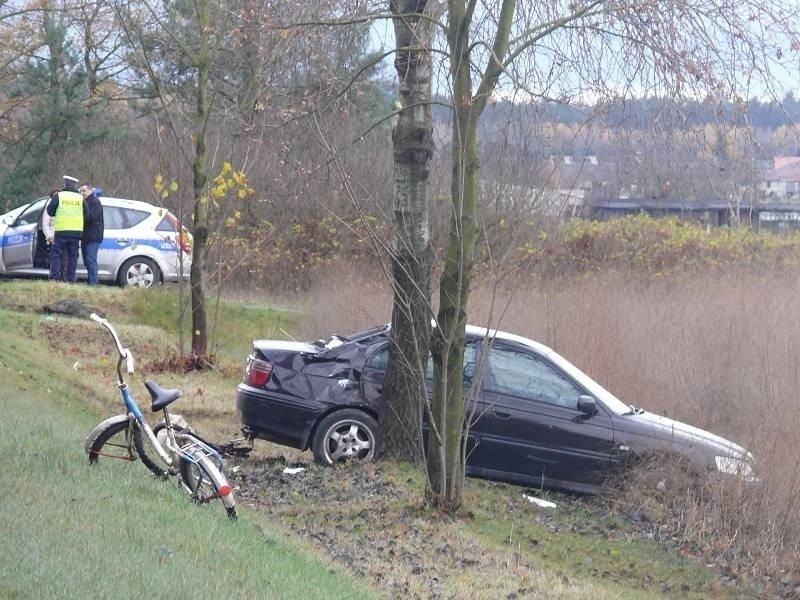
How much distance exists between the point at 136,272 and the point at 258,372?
10.6 metres

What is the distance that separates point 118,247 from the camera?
2173 cm

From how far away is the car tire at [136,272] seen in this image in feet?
71.7

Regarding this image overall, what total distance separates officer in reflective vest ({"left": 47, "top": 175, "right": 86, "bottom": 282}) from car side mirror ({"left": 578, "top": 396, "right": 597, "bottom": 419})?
37.1ft

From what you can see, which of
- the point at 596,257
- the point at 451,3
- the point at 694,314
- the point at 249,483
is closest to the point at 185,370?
the point at 249,483

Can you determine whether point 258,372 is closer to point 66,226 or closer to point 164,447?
point 164,447

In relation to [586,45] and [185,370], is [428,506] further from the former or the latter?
[185,370]

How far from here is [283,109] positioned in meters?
11.0

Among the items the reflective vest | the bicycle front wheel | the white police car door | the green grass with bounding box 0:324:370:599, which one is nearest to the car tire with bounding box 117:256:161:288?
the white police car door

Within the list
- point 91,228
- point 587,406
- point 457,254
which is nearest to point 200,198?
point 91,228

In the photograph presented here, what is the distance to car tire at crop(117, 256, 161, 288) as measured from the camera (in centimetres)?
2186

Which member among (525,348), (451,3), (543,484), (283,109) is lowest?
(543,484)

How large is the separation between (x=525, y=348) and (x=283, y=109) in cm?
316

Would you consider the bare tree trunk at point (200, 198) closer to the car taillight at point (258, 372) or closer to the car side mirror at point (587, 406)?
the car taillight at point (258, 372)

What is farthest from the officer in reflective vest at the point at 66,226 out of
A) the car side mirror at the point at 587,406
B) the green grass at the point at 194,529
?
the car side mirror at the point at 587,406
